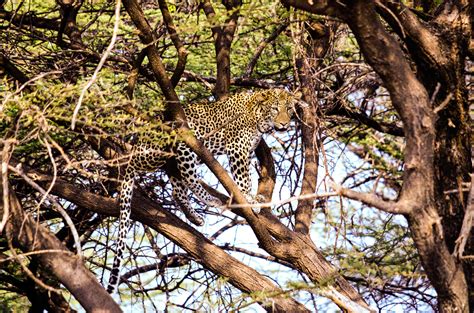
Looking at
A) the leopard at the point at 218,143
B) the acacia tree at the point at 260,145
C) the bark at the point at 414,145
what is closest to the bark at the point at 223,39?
the acacia tree at the point at 260,145

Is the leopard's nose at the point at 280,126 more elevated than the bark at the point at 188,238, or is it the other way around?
the leopard's nose at the point at 280,126

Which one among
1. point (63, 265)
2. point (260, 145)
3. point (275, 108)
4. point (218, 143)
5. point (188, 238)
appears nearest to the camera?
point (63, 265)

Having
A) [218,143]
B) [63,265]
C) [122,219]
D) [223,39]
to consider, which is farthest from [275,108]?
[63,265]

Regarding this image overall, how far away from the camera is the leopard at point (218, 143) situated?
7.80m

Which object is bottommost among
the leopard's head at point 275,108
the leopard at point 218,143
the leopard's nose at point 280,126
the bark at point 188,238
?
the bark at point 188,238

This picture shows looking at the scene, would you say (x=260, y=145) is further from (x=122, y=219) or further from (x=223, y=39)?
(x=122, y=219)

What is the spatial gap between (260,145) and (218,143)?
15.2 inches

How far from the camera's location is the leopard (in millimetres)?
7801

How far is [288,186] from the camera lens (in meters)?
8.66

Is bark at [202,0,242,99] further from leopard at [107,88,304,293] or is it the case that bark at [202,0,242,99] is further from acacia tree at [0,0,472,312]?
leopard at [107,88,304,293]

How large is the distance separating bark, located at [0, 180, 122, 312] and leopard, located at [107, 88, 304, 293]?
148 cm

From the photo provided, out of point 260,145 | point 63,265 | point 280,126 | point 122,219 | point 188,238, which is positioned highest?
point 280,126

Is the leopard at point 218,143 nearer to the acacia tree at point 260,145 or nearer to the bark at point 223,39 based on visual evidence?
the acacia tree at point 260,145

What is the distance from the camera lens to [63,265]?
6.15 m
